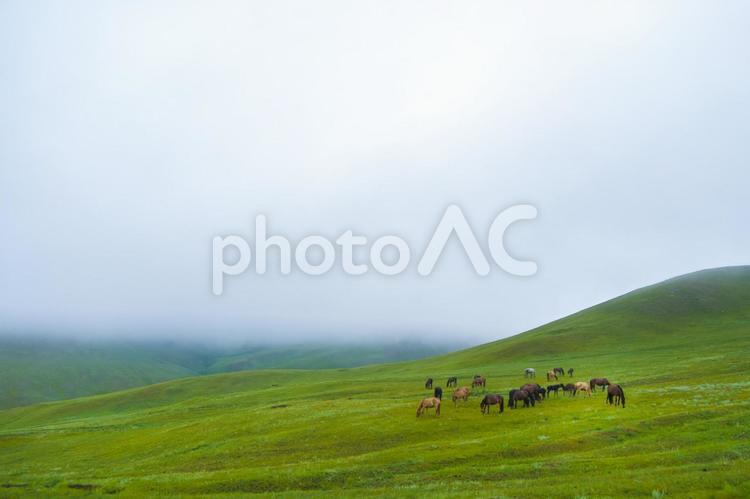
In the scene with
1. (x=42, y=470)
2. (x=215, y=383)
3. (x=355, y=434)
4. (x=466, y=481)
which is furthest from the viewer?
(x=215, y=383)

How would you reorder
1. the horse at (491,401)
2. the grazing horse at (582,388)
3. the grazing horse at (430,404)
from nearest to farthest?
the horse at (491,401) < the grazing horse at (430,404) < the grazing horse at (582,388)

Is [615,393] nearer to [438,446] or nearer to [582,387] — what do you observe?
[582,387]

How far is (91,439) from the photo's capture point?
203 feet

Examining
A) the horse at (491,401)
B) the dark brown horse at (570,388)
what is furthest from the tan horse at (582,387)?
the horse at (491,401)

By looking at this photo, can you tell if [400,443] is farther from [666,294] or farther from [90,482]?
[666,294]

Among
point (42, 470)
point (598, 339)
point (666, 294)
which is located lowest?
point (42, 470)

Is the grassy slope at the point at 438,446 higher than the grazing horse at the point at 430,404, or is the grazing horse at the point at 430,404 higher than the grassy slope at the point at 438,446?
the grazing horse at the point at 430,404

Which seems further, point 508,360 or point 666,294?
point 666,294

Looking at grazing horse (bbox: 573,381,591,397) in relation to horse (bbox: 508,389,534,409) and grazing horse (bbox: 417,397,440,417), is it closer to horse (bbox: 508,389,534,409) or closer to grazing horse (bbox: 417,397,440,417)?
horse (bbox: 508,389,534,409)

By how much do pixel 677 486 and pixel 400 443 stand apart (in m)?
21.5

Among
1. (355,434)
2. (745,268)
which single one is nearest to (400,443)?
(355,434)

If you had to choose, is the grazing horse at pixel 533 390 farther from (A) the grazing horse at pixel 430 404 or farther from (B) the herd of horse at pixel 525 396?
(A) the grazing horse at pixel 430 404

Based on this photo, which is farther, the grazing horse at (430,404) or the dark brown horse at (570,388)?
the dark brown horse at (570,388)

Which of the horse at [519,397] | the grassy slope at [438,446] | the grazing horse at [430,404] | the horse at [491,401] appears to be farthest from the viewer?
the horse at [519,397]
